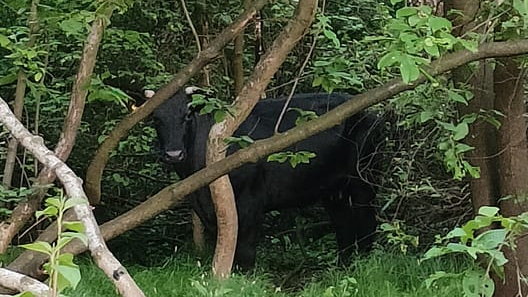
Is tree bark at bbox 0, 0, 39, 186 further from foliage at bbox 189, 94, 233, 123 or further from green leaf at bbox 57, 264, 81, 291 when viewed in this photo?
green leaf at bbox 57, 264, 81, 291

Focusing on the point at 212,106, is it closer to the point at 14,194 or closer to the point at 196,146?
the point at 14,194

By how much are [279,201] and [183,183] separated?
3.57m

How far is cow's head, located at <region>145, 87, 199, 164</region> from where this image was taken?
720 cm

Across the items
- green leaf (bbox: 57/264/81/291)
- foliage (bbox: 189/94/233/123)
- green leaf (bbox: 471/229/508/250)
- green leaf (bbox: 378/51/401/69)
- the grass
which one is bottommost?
the grass

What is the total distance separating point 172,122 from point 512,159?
299cm

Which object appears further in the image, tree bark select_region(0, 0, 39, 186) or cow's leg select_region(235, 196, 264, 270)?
cow's leg select_region(235, 196, 264, 270)

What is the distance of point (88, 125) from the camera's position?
820cm

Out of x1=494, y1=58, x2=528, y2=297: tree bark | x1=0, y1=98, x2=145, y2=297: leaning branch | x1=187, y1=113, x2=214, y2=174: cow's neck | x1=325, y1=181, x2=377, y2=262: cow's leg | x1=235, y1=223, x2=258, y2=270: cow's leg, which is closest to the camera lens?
x1=0, y1=98, x2=145, y2=297: leaning branch

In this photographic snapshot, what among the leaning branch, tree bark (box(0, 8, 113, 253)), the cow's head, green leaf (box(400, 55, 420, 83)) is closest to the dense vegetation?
green leaf (box(400, 55, 420, 83))

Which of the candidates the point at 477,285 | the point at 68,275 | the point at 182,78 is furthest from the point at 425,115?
the point at 68,275

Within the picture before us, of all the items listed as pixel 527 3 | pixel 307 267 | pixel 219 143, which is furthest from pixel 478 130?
pixel 307 267

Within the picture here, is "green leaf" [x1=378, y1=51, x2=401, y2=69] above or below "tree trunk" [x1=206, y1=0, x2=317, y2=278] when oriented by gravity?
above

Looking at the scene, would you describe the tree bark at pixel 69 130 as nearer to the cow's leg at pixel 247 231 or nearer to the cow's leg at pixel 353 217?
the cow's leg at pixel 247 231

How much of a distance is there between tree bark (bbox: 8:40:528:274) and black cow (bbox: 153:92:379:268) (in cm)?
250
